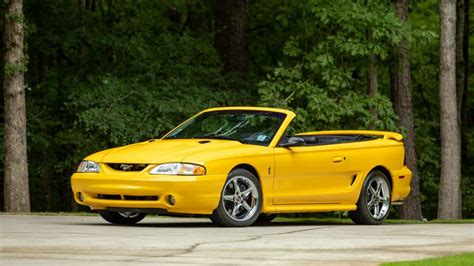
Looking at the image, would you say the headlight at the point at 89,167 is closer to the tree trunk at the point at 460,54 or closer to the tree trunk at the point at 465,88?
the tree trunk at the point at 460,54

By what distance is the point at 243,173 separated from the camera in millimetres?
14922

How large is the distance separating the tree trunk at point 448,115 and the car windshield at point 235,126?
13.2 m

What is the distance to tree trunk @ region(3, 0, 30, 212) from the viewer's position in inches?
1016

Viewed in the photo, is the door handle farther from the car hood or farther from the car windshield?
the car hood

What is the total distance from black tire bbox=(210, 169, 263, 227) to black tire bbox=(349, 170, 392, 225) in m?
Answer: 2.06

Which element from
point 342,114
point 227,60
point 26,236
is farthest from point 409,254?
point 227,60

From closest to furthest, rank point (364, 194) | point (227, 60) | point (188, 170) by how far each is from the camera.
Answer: point (188, 170)
point (364, 194)
point (227, 60)

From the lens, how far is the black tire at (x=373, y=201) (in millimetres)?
16766

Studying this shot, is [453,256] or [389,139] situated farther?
[389,139]

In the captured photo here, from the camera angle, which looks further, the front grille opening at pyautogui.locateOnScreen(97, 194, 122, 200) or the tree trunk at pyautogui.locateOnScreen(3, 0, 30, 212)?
the tree trunk at pyautogui.locateOnScreen(3, 0, 30, 212)

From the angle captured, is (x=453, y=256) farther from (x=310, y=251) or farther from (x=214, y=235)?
(x=214, y=235)

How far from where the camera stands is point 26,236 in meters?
12.8

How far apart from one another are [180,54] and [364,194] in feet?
55.5

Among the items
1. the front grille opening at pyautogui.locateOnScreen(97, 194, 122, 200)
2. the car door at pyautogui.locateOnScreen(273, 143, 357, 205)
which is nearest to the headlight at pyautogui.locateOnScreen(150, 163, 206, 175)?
the front grille opening at pyautogui.locateOnScreen(97, 194, 122, 200)
